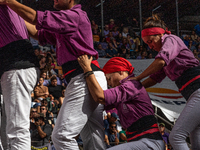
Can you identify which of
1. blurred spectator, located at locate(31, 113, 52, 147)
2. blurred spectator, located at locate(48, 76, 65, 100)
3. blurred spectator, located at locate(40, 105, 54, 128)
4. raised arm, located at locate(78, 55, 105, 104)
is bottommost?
blurred spectator, located at locate(31, 113, 52, 147)

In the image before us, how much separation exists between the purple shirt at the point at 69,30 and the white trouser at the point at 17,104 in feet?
0.99

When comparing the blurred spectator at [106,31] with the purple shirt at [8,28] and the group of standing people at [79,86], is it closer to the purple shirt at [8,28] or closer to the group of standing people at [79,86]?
the group of standing people at [79,86]

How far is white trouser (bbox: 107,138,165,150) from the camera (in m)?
1.76

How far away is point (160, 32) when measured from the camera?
7.47ft

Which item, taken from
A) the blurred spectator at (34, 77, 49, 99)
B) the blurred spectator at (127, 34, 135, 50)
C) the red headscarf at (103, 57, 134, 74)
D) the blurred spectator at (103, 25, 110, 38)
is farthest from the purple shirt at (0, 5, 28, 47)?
the blurred spectator at (127, 34, 135, 50)

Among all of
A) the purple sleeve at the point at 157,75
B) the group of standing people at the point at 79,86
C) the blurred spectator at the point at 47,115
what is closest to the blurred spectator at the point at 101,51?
the blurred spectator at the point at 47,115

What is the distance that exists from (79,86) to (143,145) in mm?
590

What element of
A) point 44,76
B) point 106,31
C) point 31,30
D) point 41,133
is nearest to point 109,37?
point 106,31

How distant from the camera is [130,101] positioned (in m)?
2.01

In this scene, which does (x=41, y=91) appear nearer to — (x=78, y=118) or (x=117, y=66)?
(x=117, y=66)

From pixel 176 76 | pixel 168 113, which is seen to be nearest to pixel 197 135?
pixel 176 76

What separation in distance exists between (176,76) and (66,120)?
1007 mm

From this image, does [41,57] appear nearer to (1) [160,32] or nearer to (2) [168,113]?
(2) [168,113]

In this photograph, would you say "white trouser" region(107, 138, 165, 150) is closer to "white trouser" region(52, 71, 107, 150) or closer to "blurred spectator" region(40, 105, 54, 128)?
"white trouser" region(52, 71, 107, 150)
